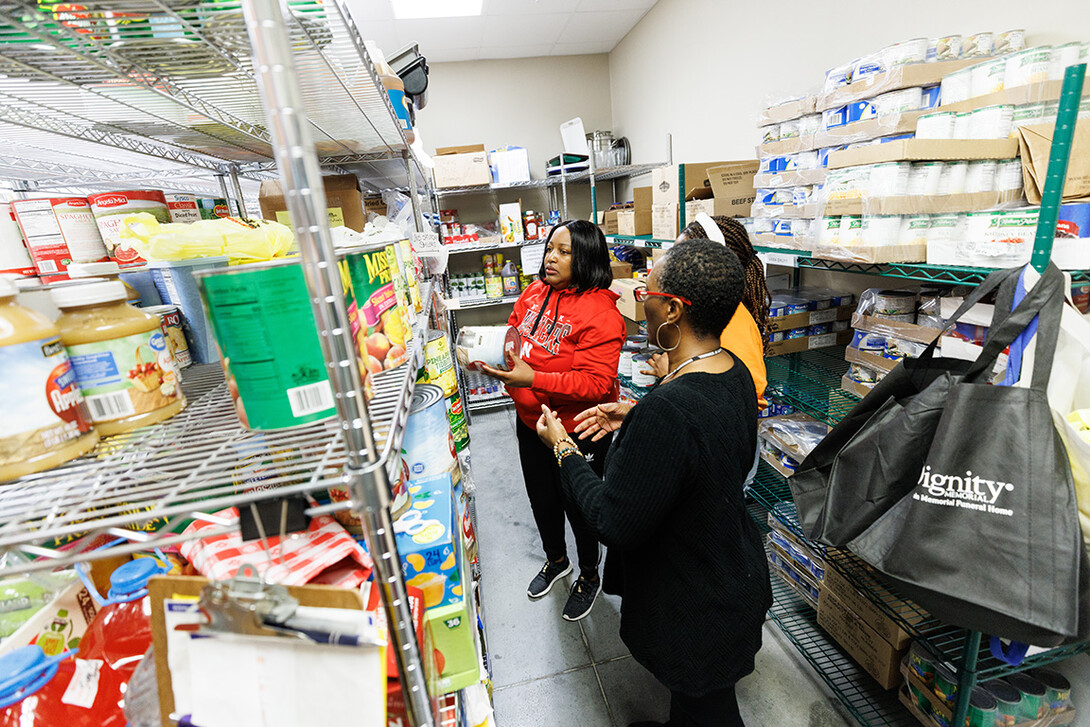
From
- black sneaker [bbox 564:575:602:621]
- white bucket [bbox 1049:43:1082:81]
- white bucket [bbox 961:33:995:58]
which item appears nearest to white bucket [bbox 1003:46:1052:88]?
white bucket [bbox 1049:43:1082:81]

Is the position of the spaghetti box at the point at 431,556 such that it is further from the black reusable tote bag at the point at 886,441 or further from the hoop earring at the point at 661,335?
the black reusable tote bag at the point at 886,441

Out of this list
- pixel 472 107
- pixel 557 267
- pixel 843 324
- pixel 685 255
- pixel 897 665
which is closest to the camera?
pixel 685 255

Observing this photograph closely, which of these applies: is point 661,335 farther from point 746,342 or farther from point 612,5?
A: point 612,5

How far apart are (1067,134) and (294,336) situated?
1.56 m

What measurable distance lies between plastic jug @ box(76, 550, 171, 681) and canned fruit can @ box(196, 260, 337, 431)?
319 mm

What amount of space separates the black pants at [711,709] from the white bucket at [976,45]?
1960 mm

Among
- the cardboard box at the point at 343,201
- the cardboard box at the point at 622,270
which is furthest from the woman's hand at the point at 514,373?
the cardboard box at the point at 622,270

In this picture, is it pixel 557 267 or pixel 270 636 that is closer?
pixel 270 636

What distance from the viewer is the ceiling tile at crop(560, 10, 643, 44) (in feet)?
12.9

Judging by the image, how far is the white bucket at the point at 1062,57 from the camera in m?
1.15

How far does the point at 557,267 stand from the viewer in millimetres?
2064

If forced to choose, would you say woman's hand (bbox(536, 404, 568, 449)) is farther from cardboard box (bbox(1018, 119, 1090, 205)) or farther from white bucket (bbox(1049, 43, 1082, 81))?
white bucket (bbox(1049, 43, 1082, 81))

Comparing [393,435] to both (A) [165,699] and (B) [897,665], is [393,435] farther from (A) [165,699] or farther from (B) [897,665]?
(B) [897,665]

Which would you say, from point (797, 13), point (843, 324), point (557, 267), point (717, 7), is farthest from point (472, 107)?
point (843, 324)
